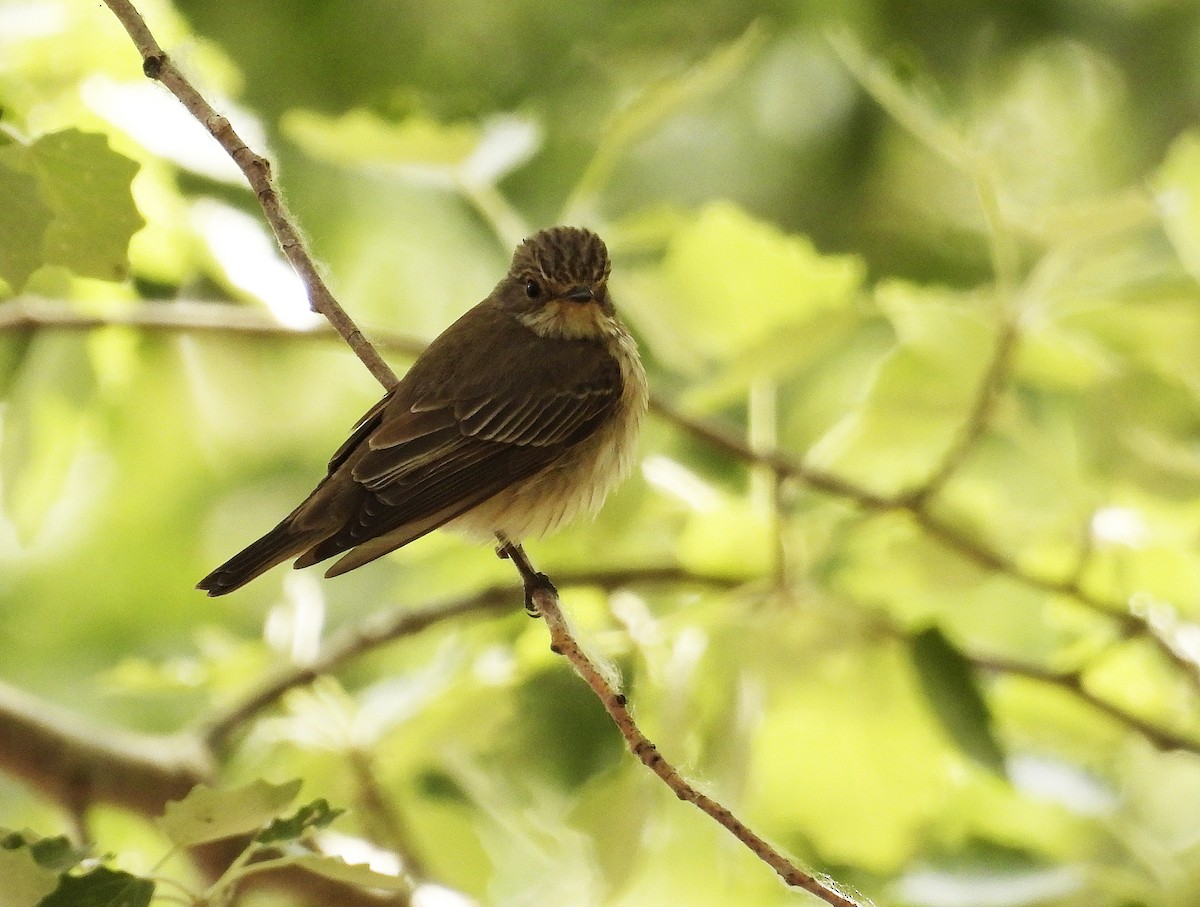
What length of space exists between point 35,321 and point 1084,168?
7.57 feet

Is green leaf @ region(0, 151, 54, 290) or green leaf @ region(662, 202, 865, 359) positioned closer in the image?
green leaf @ region(0, 151, 54, 290)

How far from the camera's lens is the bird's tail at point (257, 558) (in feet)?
4.39

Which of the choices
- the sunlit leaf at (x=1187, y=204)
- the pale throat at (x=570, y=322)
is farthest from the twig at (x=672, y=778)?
the sunlit leaf at (x=1187, y=204)

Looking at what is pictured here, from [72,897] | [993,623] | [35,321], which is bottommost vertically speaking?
[72,897]

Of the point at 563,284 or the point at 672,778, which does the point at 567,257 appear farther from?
the point at 672,778

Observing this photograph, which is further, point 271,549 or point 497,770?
point 497,770

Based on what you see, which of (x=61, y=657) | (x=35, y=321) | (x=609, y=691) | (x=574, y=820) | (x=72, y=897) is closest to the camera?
(x=72, y=897)

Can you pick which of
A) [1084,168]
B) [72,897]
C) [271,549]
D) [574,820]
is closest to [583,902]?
[574,820]

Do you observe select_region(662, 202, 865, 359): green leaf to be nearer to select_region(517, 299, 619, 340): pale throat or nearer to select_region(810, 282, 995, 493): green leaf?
select_region(810, 282, 995, 493): green leaf

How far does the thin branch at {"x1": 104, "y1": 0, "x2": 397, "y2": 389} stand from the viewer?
1077 millimetres

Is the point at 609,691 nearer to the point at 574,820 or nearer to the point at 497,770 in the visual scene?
the point at 574,820

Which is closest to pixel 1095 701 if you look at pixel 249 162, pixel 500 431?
pixel 500 431

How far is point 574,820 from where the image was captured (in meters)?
1.35

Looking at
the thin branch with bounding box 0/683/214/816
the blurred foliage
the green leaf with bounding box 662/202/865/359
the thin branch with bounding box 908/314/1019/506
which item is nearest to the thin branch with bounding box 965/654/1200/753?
the blurred foliage
